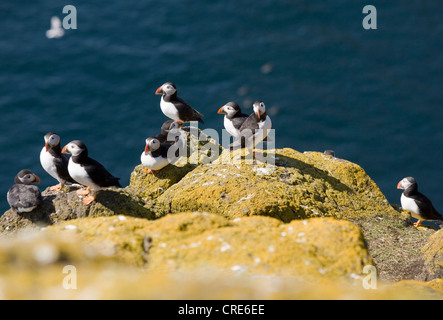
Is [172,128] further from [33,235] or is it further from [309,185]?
[33,235]

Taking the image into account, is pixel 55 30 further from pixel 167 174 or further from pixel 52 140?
pixel 167 174

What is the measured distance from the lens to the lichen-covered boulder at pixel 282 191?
1231 cm

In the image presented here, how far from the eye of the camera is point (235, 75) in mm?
30953

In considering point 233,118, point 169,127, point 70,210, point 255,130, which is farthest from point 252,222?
point 169,127

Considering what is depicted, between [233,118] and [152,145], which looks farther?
[233,118]

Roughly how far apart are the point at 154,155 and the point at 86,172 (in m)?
2.30

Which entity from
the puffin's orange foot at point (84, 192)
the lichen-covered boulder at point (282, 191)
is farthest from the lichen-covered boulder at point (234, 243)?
the lichen-covered boulder at point (282, 191)

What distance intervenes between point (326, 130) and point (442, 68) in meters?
7.16

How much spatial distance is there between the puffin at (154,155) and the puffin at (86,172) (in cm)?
173

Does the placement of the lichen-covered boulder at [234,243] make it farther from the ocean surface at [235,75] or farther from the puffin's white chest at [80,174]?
the ocean surface at [235,75]

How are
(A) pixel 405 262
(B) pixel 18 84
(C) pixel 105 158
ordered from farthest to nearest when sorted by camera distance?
1. (B) pixel 18 84
2. (C) pixel 105 158
3. (A) pixel 405 262

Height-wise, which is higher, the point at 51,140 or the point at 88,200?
the point at 51,140

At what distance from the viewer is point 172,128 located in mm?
15789
